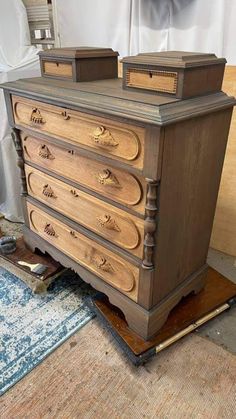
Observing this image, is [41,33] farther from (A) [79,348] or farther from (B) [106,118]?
(A) [79,348]

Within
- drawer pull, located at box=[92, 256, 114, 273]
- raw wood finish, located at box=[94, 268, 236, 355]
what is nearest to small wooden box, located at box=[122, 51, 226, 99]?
drawer pull, located at box=[92, 256, 114, 273]

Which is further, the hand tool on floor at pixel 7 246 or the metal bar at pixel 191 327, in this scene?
the hand tool on floor at pixel 7 246

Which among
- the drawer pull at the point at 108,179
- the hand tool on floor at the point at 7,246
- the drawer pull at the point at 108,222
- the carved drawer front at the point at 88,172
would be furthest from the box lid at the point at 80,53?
the hand tool on floor at the point at 7,246

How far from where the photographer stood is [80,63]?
1158mm

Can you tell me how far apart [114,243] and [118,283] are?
16 centimetres

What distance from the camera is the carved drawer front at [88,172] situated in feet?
3.29

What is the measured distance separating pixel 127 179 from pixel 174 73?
1.08 ft

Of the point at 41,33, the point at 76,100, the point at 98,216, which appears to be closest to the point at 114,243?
the point at 98,216

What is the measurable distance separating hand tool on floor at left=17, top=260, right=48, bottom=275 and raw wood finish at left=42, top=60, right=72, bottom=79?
0.84 m

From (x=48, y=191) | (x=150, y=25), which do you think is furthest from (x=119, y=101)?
(x=150, y=25)

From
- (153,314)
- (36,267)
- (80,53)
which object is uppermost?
(80,53)

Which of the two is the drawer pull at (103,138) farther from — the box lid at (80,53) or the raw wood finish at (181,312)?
the raw wood finish at (181,312)

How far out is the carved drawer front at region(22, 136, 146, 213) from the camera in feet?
3.29

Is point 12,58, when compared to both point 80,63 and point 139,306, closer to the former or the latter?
point 80,63
